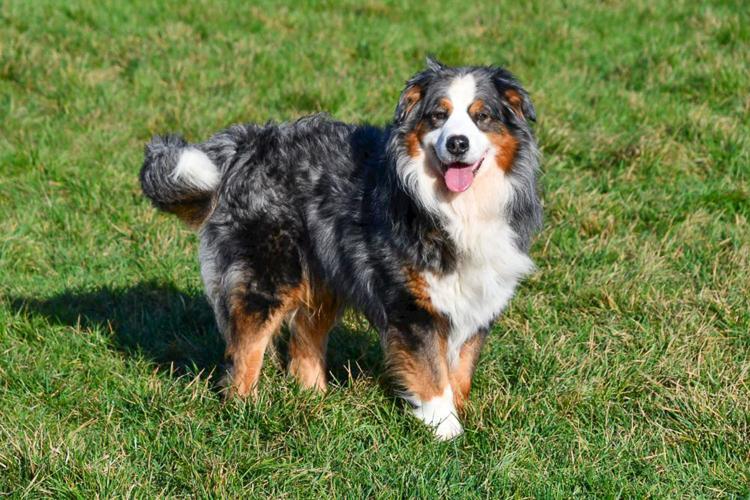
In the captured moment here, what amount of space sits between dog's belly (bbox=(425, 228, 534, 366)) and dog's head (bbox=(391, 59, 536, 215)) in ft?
0.87

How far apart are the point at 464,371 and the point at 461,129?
126cm

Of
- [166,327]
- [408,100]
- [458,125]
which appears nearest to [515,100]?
[458,125]

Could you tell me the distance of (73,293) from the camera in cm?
586

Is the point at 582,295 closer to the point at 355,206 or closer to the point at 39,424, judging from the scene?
the point at 355,206

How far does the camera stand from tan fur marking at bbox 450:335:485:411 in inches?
182

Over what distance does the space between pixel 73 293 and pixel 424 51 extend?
4.61 meters

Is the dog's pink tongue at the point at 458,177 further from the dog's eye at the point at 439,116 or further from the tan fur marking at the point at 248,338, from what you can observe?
the tan fur marking at the point at 248,338

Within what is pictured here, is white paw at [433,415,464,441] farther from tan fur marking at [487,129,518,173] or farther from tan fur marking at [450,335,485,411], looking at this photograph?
tan fur marking at [487,129,518,173]

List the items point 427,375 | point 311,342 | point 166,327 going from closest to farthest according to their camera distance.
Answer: point 427,375, point 311,342, point 166,327

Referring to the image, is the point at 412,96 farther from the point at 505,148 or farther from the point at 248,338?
the point at 248,338

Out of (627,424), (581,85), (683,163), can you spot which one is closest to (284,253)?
(627,424)

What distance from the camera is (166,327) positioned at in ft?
18.4

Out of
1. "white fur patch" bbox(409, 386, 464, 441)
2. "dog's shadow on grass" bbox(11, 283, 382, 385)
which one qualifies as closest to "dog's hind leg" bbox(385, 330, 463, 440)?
"white fur patch" bbox(409, 386, 464, 441)

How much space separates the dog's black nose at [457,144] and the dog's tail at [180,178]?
129cm
